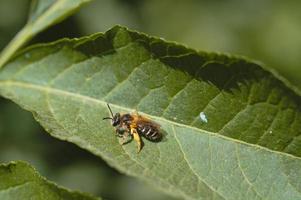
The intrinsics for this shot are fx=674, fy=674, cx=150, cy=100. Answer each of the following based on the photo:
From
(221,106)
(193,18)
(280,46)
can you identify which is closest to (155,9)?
(193,18)

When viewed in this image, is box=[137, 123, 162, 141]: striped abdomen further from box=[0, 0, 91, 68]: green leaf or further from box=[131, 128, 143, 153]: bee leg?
box=[0, 0, 91, 68]: green leaf

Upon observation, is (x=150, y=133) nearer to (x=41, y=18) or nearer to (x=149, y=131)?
(x=149, y=131)

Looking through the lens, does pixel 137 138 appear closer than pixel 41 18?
Yes

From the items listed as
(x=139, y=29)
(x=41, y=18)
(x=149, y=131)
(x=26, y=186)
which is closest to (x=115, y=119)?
(x=149, y=131)

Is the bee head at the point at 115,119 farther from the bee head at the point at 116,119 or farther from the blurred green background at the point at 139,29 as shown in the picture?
the blurred green background at the point at 139,29

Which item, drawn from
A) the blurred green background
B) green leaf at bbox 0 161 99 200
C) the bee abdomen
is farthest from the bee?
the blurred green background

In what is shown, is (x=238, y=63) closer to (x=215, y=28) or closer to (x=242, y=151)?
(x=242, y=151)
